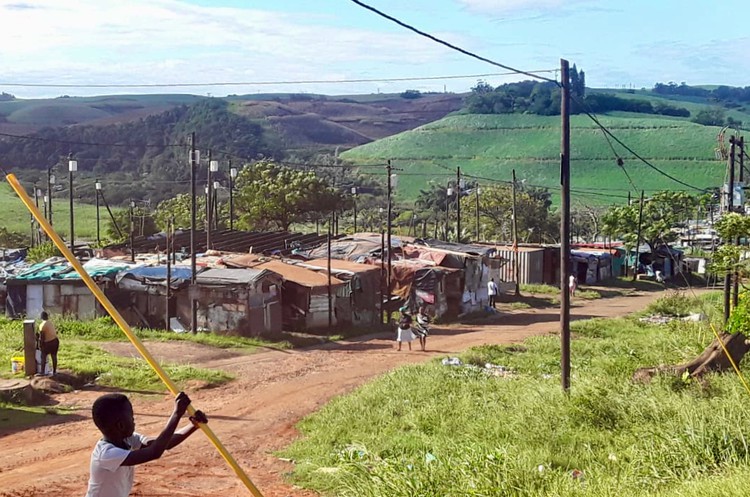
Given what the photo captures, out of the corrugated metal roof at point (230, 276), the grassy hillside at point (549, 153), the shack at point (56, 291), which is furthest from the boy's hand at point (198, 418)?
the grassy hillside at point (549, 153)

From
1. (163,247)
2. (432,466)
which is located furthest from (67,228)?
(432,466)

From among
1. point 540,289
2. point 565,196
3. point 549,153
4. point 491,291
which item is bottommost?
point 540,289

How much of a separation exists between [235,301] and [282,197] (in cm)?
2658

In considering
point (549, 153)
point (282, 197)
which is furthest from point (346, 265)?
point (549, 153)

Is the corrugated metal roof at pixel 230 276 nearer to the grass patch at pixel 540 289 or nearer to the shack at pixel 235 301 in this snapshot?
the shack at pixel 235 301

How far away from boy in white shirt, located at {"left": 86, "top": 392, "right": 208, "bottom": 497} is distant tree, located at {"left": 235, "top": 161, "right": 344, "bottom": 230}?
43.8 meters

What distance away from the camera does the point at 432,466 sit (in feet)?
29.0

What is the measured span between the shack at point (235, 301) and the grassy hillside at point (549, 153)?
248 ft

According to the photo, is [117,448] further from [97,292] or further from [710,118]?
[710,118]

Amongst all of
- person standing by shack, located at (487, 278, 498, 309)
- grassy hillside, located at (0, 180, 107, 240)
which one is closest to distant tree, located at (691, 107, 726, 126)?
grassy hillside, located at (0, 180, 107, 240)

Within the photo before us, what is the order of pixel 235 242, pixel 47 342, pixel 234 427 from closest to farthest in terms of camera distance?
pixel 234 427 → pixel 47 342 → pixel 235 242

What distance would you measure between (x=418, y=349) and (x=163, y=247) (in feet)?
51.3

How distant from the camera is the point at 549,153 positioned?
388ft

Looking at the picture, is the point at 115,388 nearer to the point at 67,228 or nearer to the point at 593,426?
the point at 593,426
